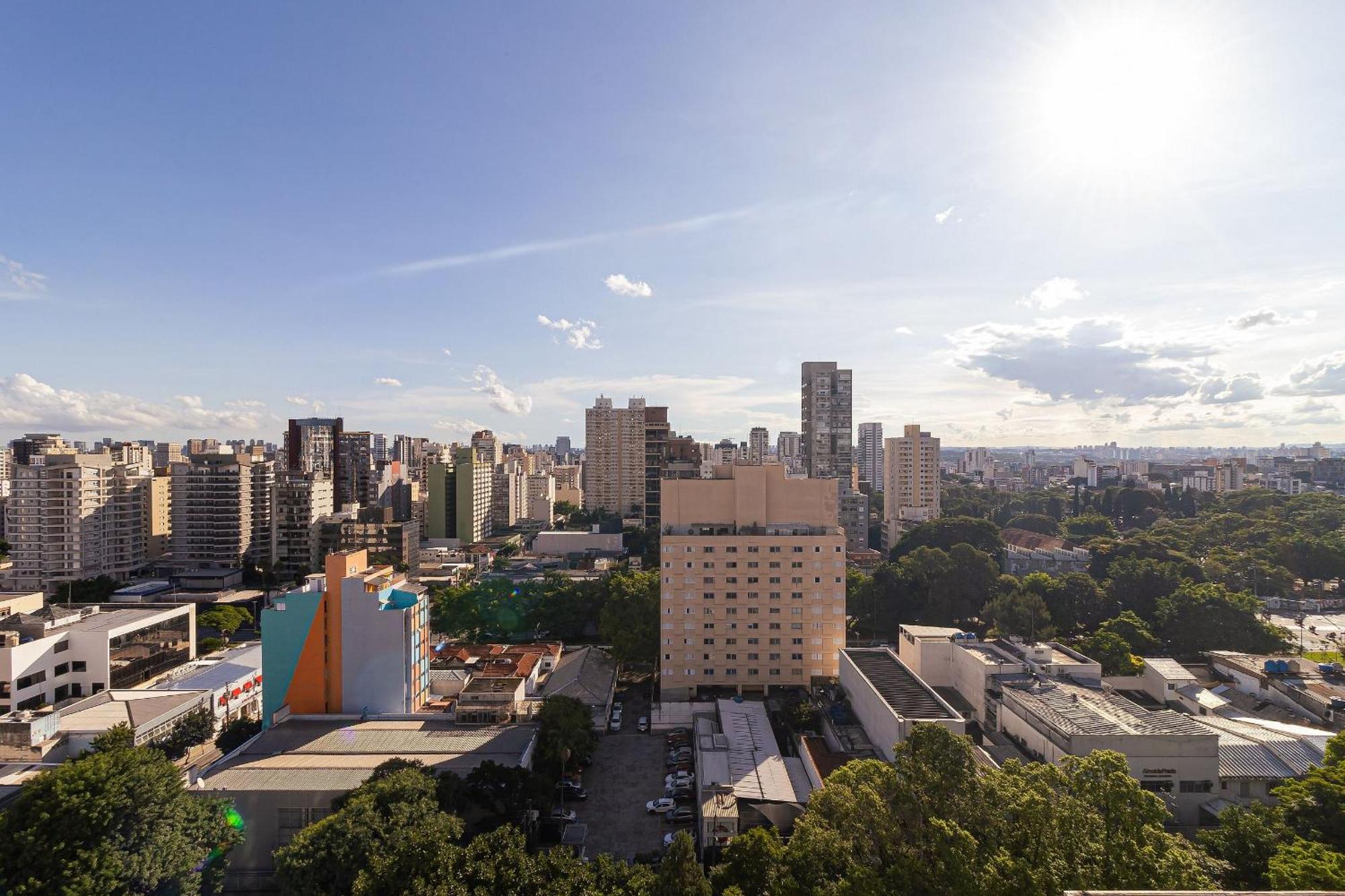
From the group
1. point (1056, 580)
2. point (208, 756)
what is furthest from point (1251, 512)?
point (208, 756)

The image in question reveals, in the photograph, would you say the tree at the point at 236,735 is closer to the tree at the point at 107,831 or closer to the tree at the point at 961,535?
the tree at the point at 107,831

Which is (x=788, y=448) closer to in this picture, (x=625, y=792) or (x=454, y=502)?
(x=454, y=502)

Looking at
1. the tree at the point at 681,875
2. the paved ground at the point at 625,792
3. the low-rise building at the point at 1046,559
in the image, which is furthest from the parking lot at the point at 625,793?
the low-rise building at the point at 1046,559

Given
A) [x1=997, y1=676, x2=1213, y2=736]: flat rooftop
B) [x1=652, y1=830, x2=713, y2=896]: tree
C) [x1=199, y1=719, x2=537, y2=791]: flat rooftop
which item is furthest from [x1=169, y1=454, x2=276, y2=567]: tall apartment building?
[x1=997, y1=676, x2=1213, y2=736]: flat rooftop

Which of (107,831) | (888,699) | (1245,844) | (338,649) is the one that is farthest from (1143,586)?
(107,831)

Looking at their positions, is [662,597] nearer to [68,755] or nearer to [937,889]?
[937,889]
